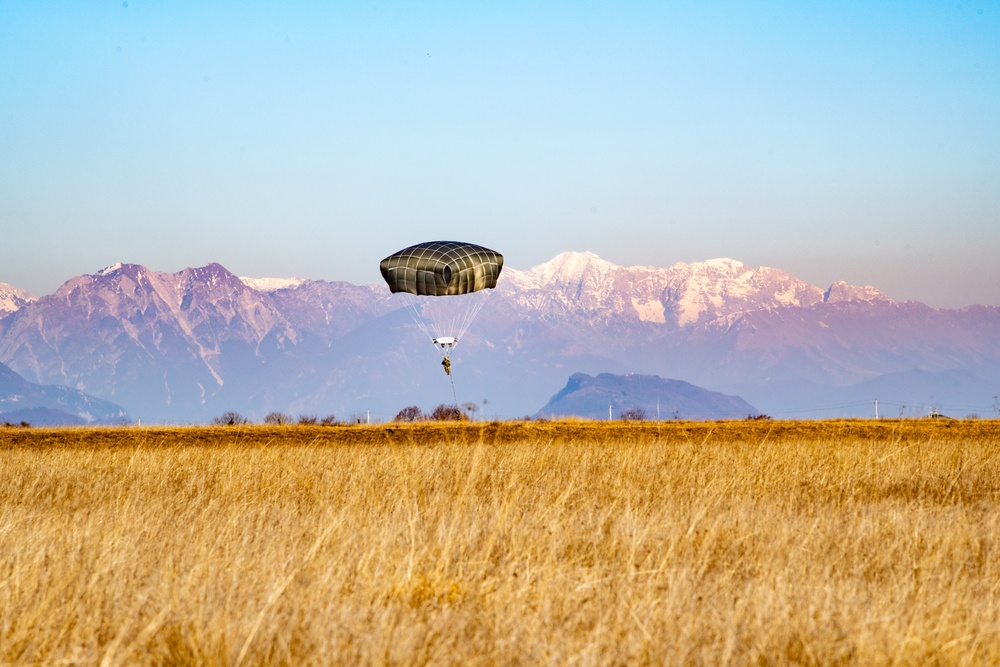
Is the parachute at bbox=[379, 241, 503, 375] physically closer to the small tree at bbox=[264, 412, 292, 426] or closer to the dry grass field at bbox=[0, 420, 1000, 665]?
the small tree at bbox=[264, 412, 292, 426]

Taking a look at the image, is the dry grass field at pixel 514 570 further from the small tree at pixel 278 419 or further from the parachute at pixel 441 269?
the small tree at pixel 278 419

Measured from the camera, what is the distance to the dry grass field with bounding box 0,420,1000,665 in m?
5.36

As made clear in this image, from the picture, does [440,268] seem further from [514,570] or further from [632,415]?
[514,570]

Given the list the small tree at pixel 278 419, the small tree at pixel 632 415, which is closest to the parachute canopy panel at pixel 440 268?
the small tree at pixel 278 419

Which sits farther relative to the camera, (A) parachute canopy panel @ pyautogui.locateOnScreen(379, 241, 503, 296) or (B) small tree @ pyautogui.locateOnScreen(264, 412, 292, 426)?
(B) small tree @ pyautogui.locateOnScreen(264, 412, 292, 426)

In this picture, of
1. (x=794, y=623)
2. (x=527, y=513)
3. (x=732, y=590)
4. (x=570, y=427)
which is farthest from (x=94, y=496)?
(x=570, y=427)

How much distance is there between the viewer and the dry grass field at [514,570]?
536cm

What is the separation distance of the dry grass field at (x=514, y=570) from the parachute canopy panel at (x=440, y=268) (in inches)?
699

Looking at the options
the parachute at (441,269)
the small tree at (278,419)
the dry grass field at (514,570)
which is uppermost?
the parachute at (441,269)

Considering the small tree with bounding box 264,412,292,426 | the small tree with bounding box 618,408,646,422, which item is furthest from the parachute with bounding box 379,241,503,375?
the small tree with bounding box 618,408,646,422

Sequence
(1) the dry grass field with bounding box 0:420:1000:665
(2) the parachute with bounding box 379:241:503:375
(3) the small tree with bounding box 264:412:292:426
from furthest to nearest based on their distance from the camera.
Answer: (3) the small tree with bounding box 264:412:292:426 → (2) the parachute with bounding box 379:241:503:375 → (1) the dry grass field with bounding box 0:420:1000:665

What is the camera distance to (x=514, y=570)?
710cm

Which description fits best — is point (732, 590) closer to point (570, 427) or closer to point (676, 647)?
point (676, 647)

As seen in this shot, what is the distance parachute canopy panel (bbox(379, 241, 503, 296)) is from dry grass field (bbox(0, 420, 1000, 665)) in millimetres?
17766
